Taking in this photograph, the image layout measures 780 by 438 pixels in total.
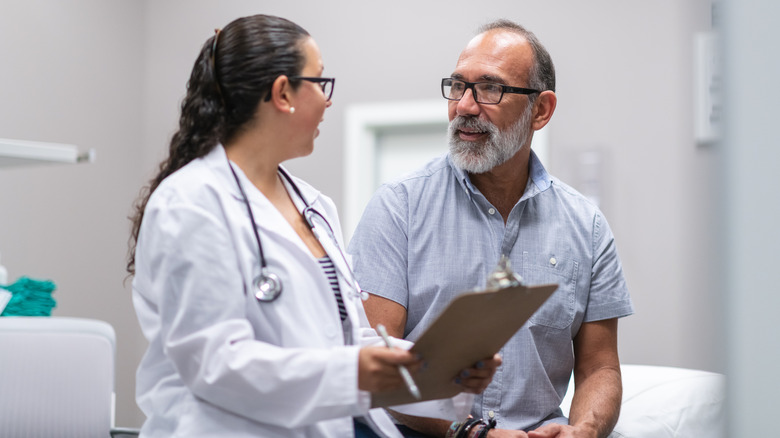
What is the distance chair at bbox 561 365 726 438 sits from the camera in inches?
77.6

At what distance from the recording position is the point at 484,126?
1905 millimetres

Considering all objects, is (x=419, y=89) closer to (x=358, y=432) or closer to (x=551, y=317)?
(x=551, y=317)

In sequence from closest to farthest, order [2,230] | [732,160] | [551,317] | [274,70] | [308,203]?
[732,160] < [274,70] < [308,203] < [551,317] < [2,230]

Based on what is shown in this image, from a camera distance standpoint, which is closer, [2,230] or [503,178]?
[503,178]

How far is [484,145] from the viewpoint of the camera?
187 centimetres

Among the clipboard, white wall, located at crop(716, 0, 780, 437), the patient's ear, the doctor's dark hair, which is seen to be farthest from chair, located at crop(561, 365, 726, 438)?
white wall, located at crop(716, 0, 780, 437)

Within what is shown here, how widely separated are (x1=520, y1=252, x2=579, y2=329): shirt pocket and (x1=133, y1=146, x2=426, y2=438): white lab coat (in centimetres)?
67

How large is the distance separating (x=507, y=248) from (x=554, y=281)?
0.13 m

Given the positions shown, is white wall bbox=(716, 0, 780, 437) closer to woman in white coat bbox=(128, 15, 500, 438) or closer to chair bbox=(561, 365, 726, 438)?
woman in white coat bbox=(128, 15, 500, 438)

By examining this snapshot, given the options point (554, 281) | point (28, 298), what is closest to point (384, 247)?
point (554, 281)

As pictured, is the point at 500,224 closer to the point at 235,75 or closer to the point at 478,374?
the point at 478,374

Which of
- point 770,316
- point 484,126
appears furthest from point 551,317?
point 770,316

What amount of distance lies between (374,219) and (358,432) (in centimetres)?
53

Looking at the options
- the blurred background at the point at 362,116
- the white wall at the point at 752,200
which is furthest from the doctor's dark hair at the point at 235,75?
the blurred background at the point at 362,116
